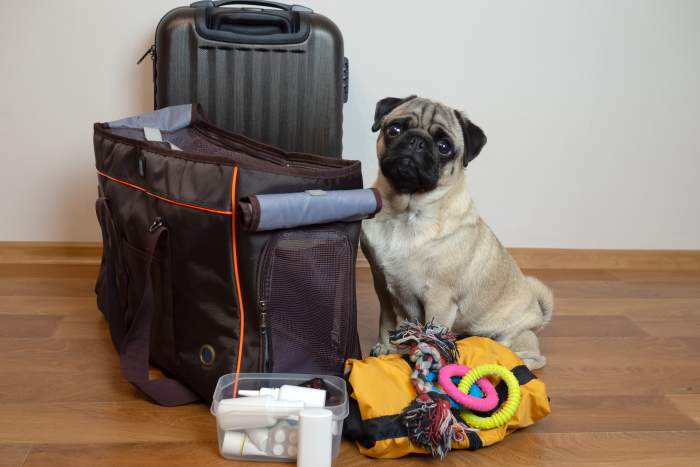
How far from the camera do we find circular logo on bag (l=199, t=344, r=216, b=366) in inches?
64.4

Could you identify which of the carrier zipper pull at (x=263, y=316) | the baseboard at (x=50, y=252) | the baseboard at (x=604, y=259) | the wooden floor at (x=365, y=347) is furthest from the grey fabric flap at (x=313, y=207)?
the baseboard at (x=50, y=252)

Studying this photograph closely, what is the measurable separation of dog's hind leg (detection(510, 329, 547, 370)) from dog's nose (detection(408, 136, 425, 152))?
25.4 inches

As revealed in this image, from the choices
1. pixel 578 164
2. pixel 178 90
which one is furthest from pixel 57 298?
pixel 578 164

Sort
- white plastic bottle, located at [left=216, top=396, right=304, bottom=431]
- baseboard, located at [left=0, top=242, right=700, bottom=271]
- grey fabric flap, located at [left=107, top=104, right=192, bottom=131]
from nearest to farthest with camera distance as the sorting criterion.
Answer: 1. white plastic bottle, located at [left=216, top=396, right=304, bottom=431]
2. grey fabric flap, located at [left=107, top=104, right=192, bottom=131]
3. baseboard, located at [left=0, top=242, right=700, bottom=271]

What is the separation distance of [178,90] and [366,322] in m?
0.95

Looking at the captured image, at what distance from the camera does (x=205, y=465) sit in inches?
A: 58.6

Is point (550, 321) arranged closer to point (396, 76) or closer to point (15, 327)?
point (396, 76)

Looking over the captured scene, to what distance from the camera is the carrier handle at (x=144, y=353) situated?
5.46 ft

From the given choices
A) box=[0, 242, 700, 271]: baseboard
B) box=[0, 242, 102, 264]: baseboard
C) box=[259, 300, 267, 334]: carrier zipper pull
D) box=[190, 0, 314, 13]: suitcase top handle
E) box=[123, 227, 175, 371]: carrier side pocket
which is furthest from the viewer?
box=[0, 242, 700, 271]: baseboard

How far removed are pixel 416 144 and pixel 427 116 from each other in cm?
10

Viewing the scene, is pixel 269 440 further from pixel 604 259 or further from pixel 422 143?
pixel 604 259

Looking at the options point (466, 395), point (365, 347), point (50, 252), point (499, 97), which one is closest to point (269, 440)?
point (466, 395)

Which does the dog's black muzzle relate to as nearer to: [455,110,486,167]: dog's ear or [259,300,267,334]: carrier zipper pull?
[455,110,486,167]: dog's ear

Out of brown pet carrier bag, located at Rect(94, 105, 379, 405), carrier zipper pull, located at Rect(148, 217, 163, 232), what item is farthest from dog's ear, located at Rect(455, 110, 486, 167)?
carrier zipper pull, located at Rect(148, 217, 163, 232)
